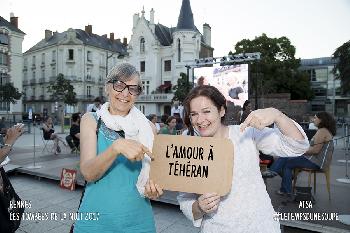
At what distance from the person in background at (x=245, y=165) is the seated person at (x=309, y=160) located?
376cm

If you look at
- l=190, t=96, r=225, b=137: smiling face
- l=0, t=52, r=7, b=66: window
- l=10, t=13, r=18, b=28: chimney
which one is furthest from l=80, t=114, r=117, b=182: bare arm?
l=10, t=13, r=18, b=28: chimney

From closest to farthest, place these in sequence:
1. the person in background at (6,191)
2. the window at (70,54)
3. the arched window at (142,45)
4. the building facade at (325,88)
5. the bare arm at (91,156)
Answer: the bare arm at (91,156) < the person in background at (6,191) < the arched window at (142,45) < the window at (70,54) < the building facade at (325,88)

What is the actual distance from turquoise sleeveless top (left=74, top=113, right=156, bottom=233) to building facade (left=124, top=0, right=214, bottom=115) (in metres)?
38.2

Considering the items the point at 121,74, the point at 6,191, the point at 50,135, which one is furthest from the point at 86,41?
the point at 121,74

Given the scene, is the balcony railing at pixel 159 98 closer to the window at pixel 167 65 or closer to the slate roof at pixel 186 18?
the window at pixel 167 65

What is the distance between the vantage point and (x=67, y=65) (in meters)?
52.9

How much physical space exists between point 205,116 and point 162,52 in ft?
141

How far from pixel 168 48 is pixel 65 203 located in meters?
39.5

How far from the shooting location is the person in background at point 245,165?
1.68m

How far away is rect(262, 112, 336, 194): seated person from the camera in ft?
17.9

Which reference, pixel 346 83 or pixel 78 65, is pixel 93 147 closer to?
pixel 346 83

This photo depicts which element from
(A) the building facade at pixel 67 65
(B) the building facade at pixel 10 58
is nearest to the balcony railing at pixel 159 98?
(A) the building facade at pixel 67 65

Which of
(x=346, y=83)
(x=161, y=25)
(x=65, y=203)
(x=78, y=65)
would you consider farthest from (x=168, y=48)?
(x=65, y=203)

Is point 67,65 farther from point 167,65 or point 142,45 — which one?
point 167,65
